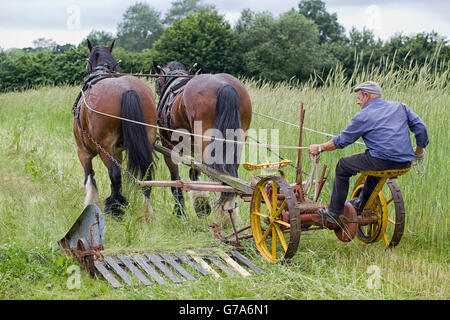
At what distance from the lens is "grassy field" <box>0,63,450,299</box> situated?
3.77 m

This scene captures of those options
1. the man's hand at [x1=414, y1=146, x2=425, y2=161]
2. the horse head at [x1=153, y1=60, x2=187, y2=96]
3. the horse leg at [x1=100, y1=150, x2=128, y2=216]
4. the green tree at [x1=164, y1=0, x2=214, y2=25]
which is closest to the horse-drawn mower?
the man's hand at [x1=414, y1=146, x2=425, y2=161]

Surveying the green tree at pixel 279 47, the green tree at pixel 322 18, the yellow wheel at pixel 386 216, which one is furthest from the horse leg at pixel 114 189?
the green tree at pixel 322 18

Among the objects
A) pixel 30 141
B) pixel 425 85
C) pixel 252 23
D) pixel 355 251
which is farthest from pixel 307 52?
pixel 355 251

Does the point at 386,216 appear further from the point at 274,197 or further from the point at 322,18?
the point at 322,18

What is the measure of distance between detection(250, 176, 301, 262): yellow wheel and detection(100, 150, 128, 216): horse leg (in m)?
1.84

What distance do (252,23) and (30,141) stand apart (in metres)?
23.2

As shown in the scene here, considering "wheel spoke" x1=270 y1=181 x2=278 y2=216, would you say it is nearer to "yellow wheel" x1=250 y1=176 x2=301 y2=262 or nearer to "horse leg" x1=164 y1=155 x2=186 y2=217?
"yellow wheel" x1=250 y1=176 x2=301 y2=262

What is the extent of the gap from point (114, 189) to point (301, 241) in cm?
232

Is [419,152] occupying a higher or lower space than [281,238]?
higher

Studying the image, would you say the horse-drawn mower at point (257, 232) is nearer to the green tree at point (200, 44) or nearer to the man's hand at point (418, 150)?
the man's hand at point (418, 150)

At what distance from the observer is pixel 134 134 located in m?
5.58

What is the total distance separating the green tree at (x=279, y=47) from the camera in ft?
93.3

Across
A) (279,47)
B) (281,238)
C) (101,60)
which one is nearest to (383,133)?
(281,238)
